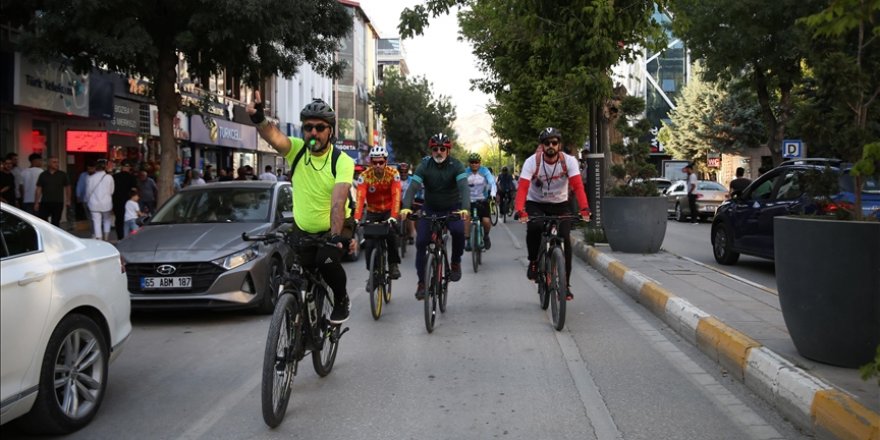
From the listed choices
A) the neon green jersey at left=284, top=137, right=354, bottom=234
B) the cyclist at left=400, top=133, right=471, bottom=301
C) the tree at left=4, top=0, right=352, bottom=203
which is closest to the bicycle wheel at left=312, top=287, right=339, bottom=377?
the neon green jersey at left=284, top=137, right=354, bottom=234

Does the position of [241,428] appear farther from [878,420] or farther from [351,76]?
[351,76]

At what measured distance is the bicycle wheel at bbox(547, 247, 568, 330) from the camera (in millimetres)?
7507

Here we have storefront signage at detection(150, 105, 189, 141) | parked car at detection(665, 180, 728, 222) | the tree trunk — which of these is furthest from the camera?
parked car at detection(665, 180, 728, 222)

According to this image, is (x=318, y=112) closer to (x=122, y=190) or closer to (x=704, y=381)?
(x=704, y=381)

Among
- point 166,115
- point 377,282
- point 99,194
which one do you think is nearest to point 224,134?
point 166,115

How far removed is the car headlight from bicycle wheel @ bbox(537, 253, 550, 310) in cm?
289

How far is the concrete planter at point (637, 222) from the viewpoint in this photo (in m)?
13.1

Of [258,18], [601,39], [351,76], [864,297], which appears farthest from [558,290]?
[351,76]

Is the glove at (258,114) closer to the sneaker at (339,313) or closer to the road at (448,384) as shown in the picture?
the sneaker at (339,313)

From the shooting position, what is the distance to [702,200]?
86.2ft

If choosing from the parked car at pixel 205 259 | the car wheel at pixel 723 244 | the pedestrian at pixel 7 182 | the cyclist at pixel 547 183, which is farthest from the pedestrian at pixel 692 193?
the parked car at pixel 205 259

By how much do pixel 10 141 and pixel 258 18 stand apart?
7.24 metres

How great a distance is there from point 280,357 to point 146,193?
14222 mm

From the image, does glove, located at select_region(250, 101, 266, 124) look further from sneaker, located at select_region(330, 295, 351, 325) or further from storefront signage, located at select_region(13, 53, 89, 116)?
storefront signage, located at select_region(13, 53, 89, 116)
